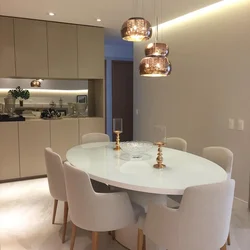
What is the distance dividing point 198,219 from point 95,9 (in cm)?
309

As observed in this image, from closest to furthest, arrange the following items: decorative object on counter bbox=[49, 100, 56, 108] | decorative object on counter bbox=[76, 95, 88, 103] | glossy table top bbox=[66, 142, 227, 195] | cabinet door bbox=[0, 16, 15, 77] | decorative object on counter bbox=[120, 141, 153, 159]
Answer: glossy table top bbox=[66, 142, 227, 195], decorative object on counter bbox=[120, 141, 153, 159], cabinet door bbox=[0, 16, 15, 77], decorative object on counter bbox=[49, 100, 56, 108], decorative object on counter bbox=[76, 95, 88, 103]

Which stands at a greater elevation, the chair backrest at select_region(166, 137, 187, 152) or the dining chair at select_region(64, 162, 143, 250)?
the chair backrest at select_region(166, 137, 187, 152)

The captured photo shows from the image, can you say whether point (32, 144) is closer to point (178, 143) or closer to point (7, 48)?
point (7, 48)

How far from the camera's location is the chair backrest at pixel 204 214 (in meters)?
1.64

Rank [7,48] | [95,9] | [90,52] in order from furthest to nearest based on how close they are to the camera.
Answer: [90,52] → [7,48] → [95,9]

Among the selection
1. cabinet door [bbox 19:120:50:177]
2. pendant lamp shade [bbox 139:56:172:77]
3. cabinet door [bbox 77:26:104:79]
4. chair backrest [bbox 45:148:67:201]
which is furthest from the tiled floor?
cabinet door [bbox 77:26:104:79]

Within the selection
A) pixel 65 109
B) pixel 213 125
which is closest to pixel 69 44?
pixel 65 109

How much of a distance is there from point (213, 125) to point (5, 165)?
10.3 feet

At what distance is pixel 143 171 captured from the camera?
2.16 meters

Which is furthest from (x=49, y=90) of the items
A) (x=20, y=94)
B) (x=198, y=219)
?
(x=198, y=219)

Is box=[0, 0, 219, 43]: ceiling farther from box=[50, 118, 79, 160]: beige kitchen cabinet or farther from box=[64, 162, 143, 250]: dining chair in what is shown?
box=[64, 162, 143, 250]: dining chair

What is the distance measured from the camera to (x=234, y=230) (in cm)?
282

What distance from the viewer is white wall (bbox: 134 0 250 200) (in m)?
3.43

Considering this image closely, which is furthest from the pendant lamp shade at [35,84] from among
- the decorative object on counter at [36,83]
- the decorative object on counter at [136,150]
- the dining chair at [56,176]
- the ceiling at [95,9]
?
the decorative object on counter at [136,150]
